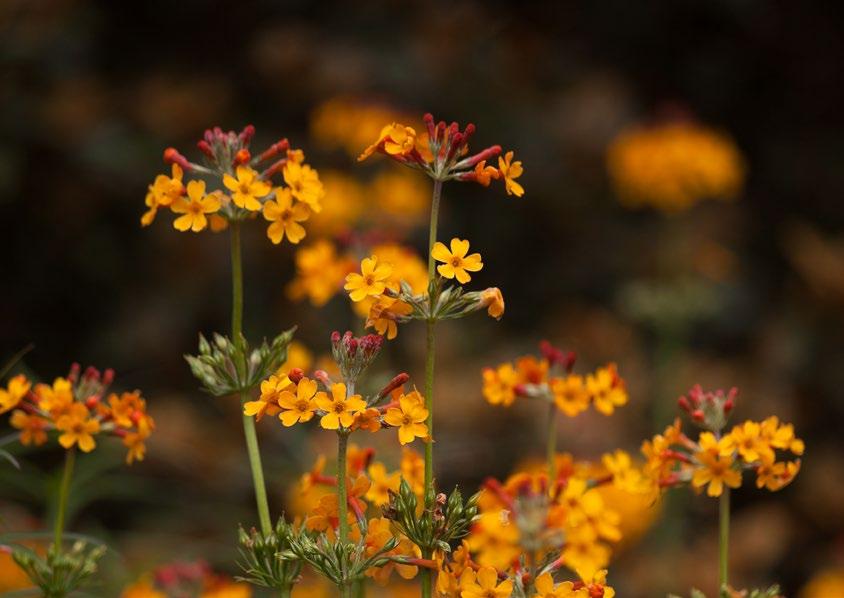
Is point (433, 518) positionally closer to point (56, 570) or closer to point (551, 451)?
point (551, 451)

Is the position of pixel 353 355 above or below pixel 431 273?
below

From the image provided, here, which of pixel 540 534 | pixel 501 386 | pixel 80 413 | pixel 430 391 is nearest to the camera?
pixel 540 534

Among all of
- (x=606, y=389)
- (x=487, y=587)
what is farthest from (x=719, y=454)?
(x=487, y=587)

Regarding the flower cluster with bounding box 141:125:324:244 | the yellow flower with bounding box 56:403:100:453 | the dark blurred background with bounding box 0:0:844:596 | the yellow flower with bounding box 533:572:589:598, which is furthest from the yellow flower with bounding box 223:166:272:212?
the dark blurred background with bounding box 0:0:844:596

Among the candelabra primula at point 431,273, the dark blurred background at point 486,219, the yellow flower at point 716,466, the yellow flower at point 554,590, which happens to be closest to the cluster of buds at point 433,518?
the candelabra primula at point 431,273

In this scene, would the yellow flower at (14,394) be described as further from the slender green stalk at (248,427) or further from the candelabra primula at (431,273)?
the candelabra primula at (431,273)

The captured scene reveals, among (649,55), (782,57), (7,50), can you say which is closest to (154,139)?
(7,50)
